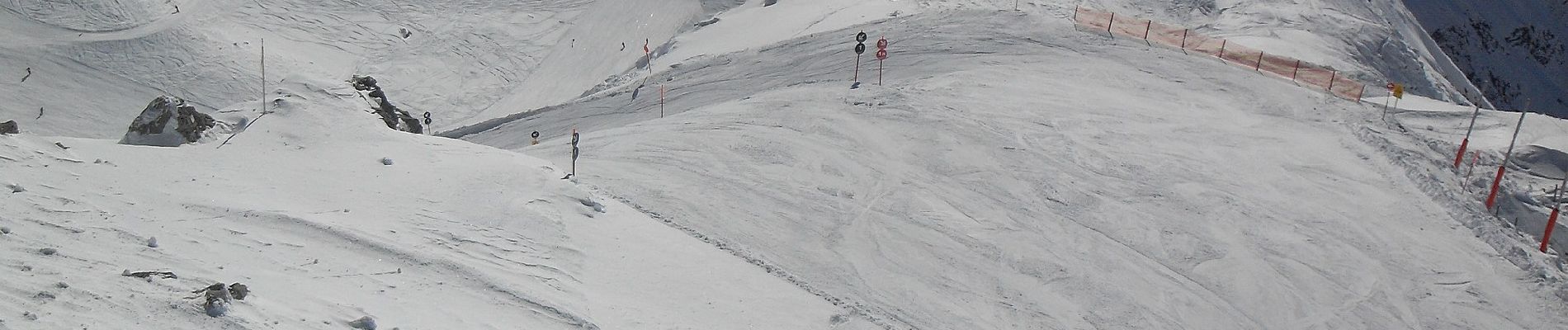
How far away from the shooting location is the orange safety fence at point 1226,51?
2480 cm

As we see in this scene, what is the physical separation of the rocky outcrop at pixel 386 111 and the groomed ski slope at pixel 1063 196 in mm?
2656

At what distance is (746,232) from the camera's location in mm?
16203

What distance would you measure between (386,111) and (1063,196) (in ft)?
42.3

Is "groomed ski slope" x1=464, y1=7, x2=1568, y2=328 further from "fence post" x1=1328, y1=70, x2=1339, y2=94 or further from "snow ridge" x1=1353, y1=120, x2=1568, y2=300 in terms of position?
"fence post" x1=1328, y1=70, x2=1339, y2=94

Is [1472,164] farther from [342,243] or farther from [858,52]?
[342,243]

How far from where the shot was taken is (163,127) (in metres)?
15.8

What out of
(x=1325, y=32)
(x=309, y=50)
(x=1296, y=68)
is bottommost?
(x=309, y=50)

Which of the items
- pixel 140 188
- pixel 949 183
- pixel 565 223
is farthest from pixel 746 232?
pixel 140 188

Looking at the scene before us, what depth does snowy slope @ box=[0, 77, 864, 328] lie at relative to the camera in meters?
9.87

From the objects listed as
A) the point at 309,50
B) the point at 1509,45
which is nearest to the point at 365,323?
the point at 309,50

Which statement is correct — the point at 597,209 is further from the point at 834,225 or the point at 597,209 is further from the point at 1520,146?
the point at 1520,146

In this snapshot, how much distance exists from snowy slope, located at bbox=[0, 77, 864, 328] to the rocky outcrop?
2.27 metres

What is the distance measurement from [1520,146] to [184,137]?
24.2 meters

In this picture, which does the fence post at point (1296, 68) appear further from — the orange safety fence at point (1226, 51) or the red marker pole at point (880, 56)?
the red marker pole at point (880, 56)
